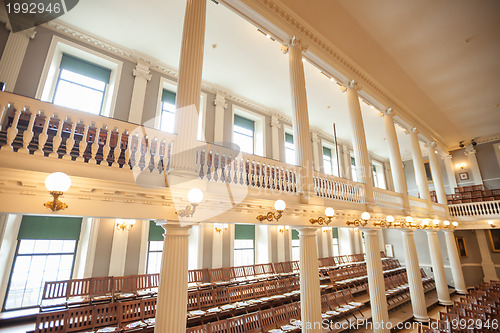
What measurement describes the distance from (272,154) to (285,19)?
6.22m

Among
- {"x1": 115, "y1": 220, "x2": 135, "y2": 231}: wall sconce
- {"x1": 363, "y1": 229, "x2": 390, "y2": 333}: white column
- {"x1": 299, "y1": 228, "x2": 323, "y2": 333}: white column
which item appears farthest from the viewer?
{"x1": 115, "y1": 220, "x2": 135, "y2": 231}: wall sconce

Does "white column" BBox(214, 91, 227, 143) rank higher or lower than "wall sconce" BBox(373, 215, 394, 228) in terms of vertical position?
higher

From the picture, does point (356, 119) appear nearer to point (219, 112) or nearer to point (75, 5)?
point (219, 112)

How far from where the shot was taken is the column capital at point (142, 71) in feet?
26.5

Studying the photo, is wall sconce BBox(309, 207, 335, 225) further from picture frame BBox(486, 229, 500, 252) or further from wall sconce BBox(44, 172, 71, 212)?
picture frame BBox(486, 229, 500, 252)

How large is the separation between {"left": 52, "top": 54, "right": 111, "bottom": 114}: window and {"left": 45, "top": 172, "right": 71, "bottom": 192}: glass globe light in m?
6.09

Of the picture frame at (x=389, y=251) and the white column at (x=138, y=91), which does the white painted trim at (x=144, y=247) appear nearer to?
the white column at (x=138, y=91)

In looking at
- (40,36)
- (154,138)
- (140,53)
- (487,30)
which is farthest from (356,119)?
(40,36)

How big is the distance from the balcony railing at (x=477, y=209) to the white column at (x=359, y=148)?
8240 mm

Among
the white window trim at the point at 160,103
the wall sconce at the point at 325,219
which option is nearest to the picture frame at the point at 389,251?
the wall sconce at the point at 325,219

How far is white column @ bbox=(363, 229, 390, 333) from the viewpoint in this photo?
6.34 meters

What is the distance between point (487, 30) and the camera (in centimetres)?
696

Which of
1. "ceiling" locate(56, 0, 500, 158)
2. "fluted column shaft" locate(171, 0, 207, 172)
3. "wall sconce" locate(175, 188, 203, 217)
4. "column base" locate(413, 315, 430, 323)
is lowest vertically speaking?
"column base" locate(413, 315, 430, 323)

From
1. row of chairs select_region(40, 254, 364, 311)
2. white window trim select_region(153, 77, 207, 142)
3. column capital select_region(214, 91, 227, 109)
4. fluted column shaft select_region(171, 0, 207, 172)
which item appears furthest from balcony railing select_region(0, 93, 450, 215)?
column capital select_region(214, 91, 227, 109)
